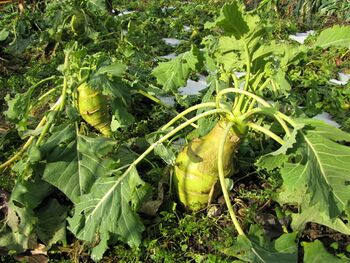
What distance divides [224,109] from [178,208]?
0.65 m

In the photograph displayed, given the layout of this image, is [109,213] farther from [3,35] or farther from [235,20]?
[3,35]

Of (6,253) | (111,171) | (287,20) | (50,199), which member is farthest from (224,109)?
(287,20)

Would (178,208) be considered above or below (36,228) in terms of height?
below

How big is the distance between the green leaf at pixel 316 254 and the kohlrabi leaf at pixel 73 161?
0.97 meters

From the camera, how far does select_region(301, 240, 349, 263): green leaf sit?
5.89ft

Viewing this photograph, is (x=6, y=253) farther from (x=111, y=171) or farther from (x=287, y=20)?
(x=287, y=20)

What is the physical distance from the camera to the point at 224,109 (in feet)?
6.16

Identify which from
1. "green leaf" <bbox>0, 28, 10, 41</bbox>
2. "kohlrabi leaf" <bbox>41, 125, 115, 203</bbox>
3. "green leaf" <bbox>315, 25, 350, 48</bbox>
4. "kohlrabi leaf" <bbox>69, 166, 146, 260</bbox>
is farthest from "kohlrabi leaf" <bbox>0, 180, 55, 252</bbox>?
"green leaf" <bbox>0, 28, 10, 41</bbox>

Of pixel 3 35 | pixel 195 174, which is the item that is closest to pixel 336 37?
pixel 195 174

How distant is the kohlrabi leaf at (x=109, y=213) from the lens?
1.81m

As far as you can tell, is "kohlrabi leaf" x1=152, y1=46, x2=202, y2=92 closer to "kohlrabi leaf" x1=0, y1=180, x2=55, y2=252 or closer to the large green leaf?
the large green leaf

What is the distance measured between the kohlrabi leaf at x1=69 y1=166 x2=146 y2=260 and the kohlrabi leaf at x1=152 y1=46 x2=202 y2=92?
0.52 metres

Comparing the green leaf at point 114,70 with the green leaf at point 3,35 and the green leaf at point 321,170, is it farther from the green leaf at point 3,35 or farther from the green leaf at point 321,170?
the green leaf at point 3,35

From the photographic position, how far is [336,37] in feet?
6.27
